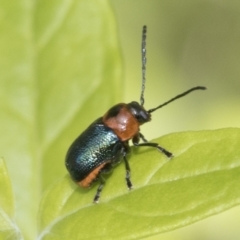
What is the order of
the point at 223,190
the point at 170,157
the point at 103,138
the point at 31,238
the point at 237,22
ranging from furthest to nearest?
the point at 237,22 → the point at 103,138 → the point at 31,238 → the point at 170,157 → the point at 223,190

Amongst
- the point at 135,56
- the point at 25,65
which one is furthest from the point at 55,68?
the point at 135,56

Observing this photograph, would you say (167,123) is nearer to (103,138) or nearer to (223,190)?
(103,138)

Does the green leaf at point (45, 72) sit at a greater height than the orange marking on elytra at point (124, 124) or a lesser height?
greater

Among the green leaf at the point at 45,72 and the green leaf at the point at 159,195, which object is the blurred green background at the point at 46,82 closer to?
the green leaf at the point at 45,72

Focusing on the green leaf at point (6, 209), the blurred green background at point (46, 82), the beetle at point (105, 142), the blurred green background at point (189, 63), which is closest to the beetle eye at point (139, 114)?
the beetle at point (105, 142)

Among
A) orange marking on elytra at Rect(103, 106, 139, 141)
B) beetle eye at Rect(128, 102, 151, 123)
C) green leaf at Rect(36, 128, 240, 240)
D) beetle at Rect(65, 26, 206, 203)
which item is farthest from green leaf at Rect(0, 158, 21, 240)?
beetle eye at Rect(128, 102, 151, 123)

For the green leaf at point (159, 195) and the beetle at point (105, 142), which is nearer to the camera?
the green leaf at point (159, 195)

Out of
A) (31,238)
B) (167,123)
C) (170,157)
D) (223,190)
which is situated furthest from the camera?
(167,123)
